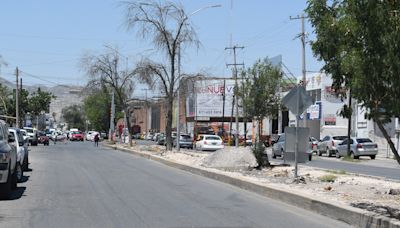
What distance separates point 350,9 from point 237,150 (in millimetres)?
16512

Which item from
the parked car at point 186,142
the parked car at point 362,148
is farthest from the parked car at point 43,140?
the parked car at point 362,148

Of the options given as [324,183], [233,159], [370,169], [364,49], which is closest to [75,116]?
[370,169]

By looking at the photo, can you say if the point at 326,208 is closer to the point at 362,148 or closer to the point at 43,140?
the point at 362,148

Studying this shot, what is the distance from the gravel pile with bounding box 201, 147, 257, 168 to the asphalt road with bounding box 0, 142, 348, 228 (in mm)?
5038

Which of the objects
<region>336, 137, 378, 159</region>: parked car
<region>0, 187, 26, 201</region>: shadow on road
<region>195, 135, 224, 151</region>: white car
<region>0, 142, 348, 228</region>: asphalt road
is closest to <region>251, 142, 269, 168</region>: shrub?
<region>0, 142, 348, 228</region>: asphalt road

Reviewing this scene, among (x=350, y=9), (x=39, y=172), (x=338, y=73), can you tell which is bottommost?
(x=39, y=172)

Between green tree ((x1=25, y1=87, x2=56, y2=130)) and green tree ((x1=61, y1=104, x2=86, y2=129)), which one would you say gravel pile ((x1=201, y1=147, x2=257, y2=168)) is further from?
green tree ((x1=61, y1=104, x2=86, y2=129))

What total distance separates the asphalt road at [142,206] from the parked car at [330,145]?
27718 mm

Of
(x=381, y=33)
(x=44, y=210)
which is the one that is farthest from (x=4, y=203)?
(x=381, y=33)

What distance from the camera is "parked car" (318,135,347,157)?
4613cm

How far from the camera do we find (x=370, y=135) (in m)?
52.9

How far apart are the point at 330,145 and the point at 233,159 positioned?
22957 mm

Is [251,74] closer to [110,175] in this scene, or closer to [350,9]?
[110,175]

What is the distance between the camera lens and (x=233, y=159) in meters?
25.7
